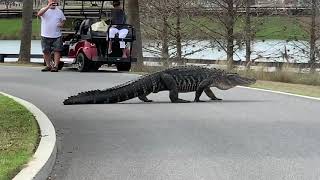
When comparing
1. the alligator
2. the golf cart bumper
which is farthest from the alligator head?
the golf cart bumper

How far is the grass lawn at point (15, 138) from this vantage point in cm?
660

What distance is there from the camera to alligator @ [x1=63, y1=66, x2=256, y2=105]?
12.2 meters

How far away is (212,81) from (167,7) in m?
17.0

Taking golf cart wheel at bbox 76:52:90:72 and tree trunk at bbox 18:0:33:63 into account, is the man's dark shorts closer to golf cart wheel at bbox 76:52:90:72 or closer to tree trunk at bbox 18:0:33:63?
golf cart wheel at bbox 76:52:90:72

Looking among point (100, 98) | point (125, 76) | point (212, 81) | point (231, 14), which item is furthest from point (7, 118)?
point (231, 14)

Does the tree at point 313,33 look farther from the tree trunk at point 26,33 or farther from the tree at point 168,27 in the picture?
the tree trunk at point 26,33

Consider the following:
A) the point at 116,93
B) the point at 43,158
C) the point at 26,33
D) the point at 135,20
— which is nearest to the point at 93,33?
the point at 135,20

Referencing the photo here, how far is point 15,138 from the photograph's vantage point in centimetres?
819

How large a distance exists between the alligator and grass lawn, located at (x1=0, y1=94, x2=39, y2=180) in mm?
1565

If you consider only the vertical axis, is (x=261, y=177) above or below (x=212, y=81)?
below

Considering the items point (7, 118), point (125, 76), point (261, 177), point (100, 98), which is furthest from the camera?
point (125, 76)

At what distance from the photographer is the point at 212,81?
1262 cm

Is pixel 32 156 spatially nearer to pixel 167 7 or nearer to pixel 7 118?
pixel 7 118

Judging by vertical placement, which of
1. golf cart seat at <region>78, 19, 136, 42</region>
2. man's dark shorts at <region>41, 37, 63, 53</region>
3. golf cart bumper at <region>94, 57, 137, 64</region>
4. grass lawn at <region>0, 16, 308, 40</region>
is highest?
grass lawn at <region>0, 16, 308, 40</region>
